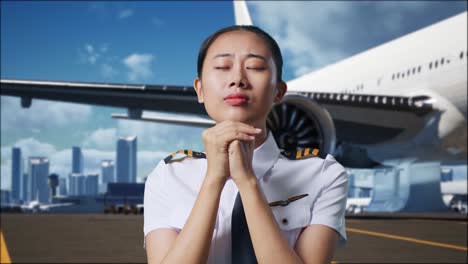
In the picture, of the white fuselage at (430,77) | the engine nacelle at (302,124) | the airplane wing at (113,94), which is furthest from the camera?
the white fuselage at (430,77)

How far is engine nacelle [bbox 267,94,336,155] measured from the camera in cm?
993

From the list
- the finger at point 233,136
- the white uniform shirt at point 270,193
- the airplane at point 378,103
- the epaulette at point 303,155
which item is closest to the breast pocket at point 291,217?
the white uniform shirt at point 270,193

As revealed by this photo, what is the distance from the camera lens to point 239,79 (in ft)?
3.76

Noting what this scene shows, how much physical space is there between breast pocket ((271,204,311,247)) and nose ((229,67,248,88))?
0.26 metres

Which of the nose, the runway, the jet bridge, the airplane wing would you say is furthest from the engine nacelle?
the jet bridge

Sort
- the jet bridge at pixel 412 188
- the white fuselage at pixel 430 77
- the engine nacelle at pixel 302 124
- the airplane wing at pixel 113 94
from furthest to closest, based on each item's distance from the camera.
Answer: the jet bridge at pixel 412 188 → the white fuselage at pixel 430 77 → the airplane wing at pixel 113 94 → the engine nacelle at pixel 302 124

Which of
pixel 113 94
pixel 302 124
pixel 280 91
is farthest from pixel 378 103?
pixel 280 91

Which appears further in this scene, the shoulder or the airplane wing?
the airplane wing

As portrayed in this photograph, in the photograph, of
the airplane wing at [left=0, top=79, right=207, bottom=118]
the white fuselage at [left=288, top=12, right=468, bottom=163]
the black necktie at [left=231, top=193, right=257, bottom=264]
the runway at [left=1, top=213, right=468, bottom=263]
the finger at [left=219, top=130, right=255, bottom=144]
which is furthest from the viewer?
the white fuselage at [left=288, top=12, right=468, bottom=163]

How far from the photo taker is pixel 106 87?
1186 cm

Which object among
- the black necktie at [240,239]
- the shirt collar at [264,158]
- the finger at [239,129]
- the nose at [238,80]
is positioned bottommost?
the black necktie at [240,239]

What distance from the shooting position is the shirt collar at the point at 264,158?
123 centimetres

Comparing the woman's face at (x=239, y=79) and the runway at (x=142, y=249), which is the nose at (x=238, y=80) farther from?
the runway at (x=142, y=249)

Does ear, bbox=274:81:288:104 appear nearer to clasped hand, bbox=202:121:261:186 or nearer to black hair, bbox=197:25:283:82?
black hair, bbox=197:25:283:82
